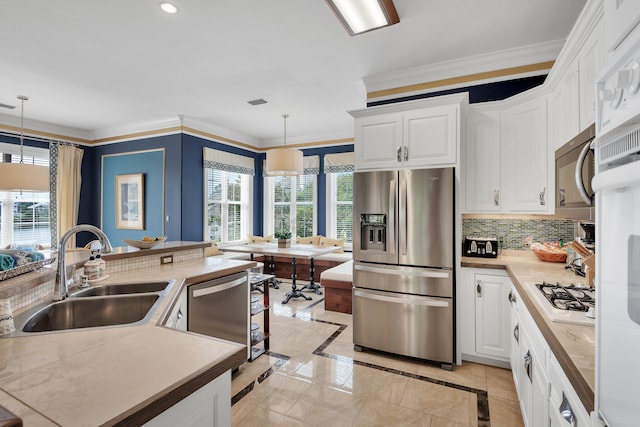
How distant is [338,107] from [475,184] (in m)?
2.56

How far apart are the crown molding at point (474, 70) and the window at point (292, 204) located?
341 cm

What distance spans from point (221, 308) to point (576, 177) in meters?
2.20

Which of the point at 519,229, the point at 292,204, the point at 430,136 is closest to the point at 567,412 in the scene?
the point at 430,136

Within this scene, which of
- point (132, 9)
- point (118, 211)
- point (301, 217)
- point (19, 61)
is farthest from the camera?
point (301, 217)

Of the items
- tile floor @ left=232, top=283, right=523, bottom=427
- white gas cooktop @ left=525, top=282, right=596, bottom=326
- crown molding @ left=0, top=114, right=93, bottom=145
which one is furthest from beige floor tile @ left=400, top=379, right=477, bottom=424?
crown molding @ left=0, top=114, right=93, bottom=145

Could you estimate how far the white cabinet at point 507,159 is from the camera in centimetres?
264

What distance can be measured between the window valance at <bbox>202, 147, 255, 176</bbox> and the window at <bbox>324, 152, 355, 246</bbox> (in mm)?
1661

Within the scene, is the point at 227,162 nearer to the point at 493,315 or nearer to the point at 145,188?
the point at 145,188

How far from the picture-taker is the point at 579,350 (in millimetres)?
1016

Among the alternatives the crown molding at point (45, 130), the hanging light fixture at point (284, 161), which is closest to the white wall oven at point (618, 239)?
the hanging light fixture at point (284, 161)

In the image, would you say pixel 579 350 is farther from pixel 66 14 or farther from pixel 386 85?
pixel 66 14

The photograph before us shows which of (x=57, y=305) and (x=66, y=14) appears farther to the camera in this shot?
(x=66, y=14)

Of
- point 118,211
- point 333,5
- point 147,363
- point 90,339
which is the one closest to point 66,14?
point 333,5

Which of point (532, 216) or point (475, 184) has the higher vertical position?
point (475, 184)
